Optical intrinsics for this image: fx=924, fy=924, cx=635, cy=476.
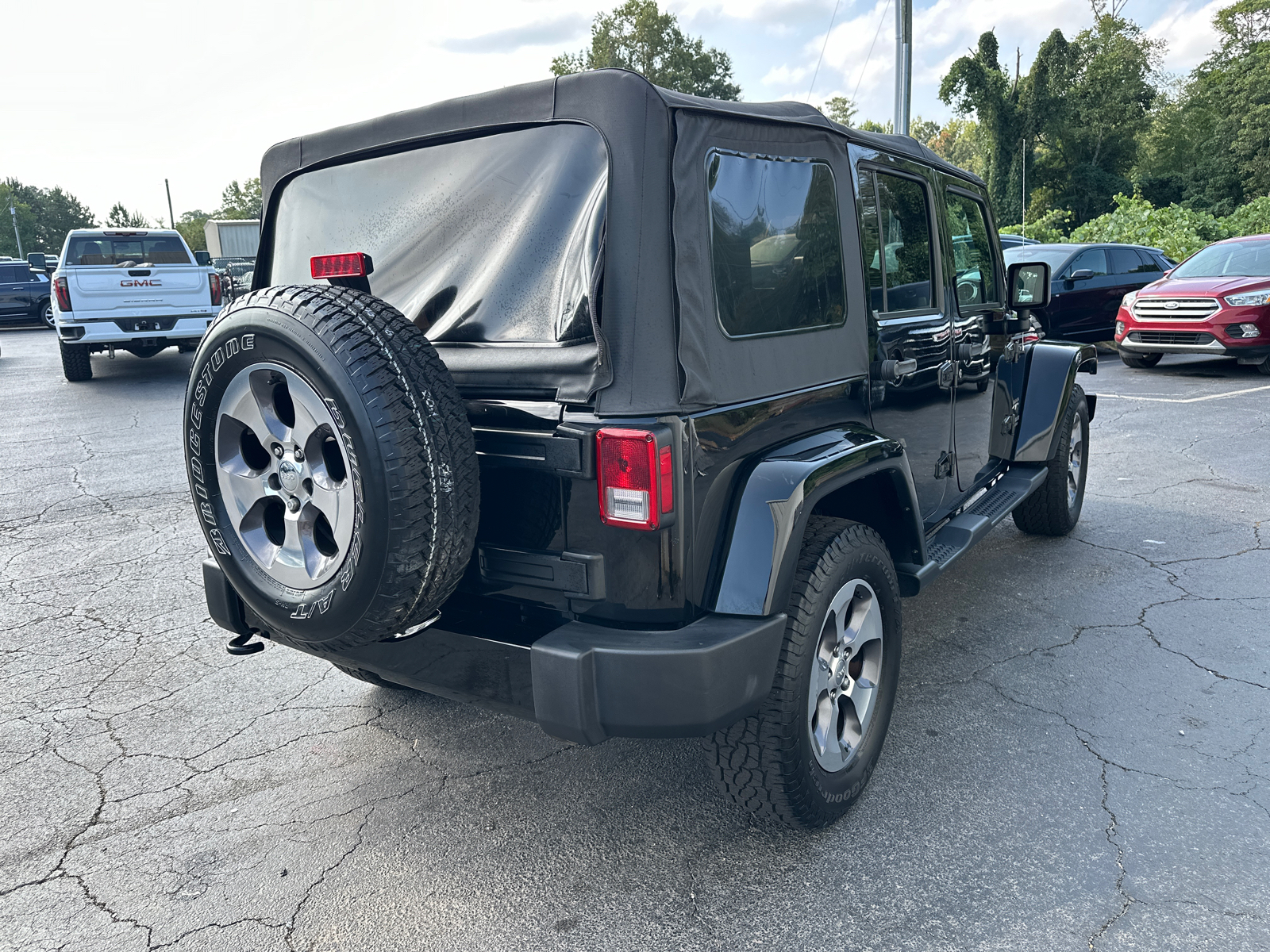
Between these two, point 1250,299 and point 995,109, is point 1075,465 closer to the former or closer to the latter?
point 1250,299

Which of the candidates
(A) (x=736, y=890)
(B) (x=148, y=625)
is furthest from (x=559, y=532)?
(B) (x=148, y=625)

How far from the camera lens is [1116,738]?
3.08 metres

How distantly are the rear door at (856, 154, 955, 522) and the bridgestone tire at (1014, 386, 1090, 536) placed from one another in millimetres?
1282

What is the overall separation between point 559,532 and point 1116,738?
6.84 feet

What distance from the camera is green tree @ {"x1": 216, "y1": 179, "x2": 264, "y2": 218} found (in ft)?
298

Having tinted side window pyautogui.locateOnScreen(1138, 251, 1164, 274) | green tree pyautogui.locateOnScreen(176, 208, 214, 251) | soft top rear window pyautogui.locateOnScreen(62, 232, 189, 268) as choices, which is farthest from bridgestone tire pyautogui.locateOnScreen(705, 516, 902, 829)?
green tree pyautogui.locateOnScreen(176, 208, 214, 251)

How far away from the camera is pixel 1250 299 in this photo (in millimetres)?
10781

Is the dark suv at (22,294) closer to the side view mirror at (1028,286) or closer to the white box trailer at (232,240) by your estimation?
the white box trailer at (232,240)

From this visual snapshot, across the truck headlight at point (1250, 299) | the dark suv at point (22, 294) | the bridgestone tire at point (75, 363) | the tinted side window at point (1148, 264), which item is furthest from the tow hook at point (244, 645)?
the dark suv at point (22, 294)

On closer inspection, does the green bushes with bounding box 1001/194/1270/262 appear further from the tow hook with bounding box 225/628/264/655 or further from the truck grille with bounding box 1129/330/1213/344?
the tow hook with bounding box 225/628/264/655

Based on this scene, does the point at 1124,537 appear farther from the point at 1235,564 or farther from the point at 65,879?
the point at 65,879

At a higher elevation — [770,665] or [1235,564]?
[770,665]

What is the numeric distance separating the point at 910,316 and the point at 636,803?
1985mm

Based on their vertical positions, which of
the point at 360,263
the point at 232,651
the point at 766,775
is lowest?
the point at 766,775
